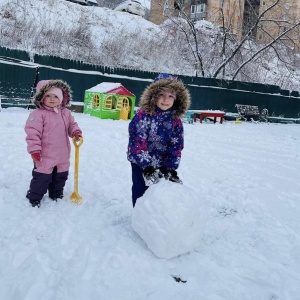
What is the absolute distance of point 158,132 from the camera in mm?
2580

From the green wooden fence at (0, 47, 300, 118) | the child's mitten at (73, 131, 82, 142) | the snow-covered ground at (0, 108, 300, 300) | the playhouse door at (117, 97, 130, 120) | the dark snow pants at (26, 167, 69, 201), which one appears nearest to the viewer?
the snow-covered ground at (0, 108, 300, 300)

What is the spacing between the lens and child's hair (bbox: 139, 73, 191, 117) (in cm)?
255

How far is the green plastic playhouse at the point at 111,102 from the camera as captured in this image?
1075 cm

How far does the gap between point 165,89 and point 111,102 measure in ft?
28.3

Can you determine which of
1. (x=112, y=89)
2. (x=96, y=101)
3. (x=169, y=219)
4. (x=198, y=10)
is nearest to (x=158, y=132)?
(x=169, y=219)

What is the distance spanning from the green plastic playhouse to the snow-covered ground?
648 cm

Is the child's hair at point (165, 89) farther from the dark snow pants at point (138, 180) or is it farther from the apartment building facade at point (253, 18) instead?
the apartment building facade at point (253, 18)

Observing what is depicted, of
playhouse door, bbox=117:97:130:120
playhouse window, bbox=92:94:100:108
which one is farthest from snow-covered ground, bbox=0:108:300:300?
playhouse window, bbox=92:94:100:108

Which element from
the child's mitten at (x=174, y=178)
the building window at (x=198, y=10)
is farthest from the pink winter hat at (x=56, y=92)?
the building window at (x=198, y=10)

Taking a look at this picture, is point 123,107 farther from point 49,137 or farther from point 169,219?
point 169,219

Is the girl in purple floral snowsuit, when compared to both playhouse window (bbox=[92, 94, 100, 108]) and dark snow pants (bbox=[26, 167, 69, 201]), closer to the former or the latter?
dark snow pants (bbox=[26, 167, 69, 201])

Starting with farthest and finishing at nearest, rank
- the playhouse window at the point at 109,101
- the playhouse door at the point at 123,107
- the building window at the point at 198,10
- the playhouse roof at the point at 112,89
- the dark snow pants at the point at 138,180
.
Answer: the building window at the point at 198,10, the playhouse door at the point at 123,107, the playhouse window at the point at 109,101, the playhouse roof at the point at 112,89, the dark snow pants at the point at 138,180

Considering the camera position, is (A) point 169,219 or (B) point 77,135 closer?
(A) point 169,219

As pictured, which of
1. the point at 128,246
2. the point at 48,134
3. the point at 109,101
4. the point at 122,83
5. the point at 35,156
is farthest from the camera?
the point at 122,83
